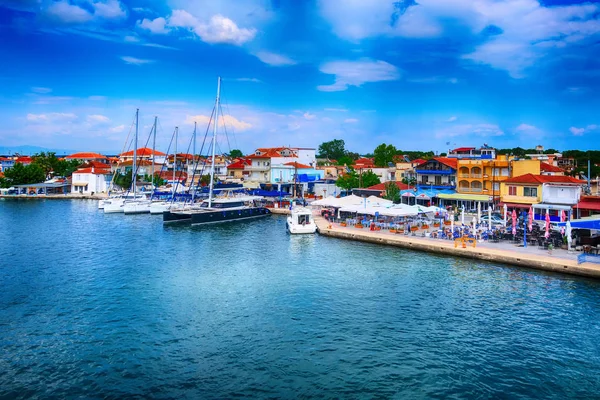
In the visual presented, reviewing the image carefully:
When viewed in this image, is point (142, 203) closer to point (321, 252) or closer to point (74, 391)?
point (321, 252)

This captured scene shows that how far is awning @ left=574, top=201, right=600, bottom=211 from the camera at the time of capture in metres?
35.7

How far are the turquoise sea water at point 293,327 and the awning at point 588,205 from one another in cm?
1395

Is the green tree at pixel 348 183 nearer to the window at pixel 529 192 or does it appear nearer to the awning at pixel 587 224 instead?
the window at pixel 529 192

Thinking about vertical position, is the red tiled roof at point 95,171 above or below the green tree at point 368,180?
above

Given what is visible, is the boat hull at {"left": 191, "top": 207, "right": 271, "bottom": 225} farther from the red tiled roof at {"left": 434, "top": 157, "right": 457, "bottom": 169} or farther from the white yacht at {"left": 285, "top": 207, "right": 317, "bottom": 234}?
the red tiled roof at {"left": 434, "top": 157, "right": 457, "bottom": 169}

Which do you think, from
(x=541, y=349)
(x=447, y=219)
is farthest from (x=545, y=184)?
(x=541, y=349)

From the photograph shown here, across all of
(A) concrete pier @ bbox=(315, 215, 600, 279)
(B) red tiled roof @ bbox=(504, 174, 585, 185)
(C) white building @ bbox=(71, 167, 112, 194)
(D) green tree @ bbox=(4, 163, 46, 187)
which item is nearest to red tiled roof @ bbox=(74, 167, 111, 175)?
(C) white building @ bbox=(71, 167, 112, 194)

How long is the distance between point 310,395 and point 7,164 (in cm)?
13892

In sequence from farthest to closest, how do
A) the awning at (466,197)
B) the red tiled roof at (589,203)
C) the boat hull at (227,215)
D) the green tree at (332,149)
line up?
the green tree at (332,149), the boat hull at (227,215), the awning at (466,197), the red tiled roof at (589,203)

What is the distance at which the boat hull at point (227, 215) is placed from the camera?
49906 mm

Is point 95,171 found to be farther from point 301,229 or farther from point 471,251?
point 471,251

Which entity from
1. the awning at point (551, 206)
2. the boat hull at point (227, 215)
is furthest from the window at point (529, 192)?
the boat hull at point (227, 215)

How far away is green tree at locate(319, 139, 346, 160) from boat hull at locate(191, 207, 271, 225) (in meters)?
95.8

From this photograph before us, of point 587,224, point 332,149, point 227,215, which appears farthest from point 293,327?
point 332,149
